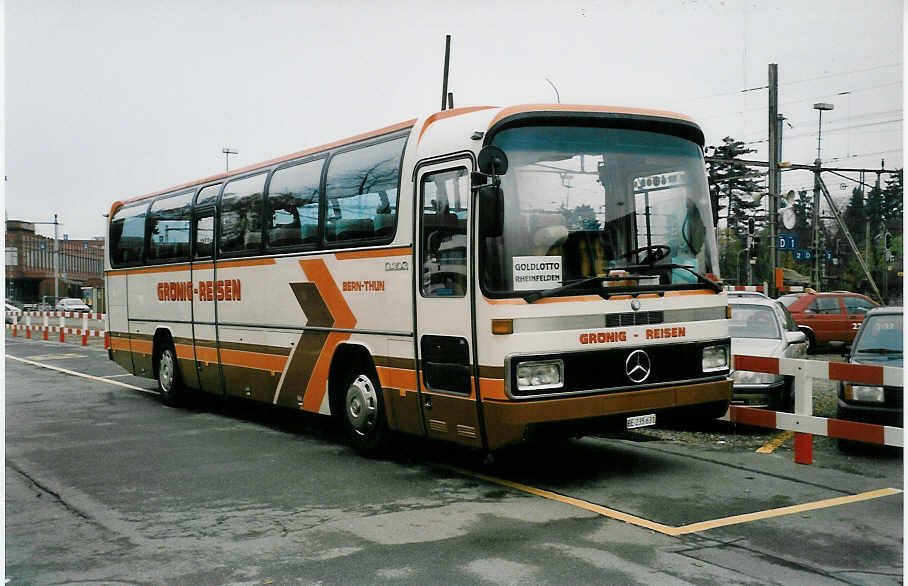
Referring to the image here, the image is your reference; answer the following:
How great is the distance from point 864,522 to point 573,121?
365cm

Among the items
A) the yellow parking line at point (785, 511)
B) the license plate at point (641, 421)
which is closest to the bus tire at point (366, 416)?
the license plate at point (641, 421)

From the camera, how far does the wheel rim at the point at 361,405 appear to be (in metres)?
8.84

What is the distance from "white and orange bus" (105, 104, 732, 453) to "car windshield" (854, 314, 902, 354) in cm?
225

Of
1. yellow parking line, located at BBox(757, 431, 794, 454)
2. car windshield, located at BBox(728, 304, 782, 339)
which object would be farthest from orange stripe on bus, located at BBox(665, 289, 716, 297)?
car windshield, located at BBox(728, 304, 782, 339)

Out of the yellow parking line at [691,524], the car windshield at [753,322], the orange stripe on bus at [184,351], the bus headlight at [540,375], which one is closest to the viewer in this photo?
the yellow parking line at [691,524]

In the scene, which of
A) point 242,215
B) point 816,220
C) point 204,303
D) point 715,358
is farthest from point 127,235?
point 816,220

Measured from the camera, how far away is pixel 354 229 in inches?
357

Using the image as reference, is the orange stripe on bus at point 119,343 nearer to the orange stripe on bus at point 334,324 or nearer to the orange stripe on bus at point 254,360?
the orange stripe on bus at point 254,360

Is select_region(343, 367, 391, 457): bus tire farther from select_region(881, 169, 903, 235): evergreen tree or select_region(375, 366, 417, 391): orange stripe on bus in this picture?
select_region(881, 169, 903, 235): evergreen tree

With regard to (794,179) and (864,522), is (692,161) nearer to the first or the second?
(864,522)

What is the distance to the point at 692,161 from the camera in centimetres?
814

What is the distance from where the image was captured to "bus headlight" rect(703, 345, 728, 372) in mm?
8016

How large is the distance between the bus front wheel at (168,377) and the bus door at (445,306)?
21.1 feet

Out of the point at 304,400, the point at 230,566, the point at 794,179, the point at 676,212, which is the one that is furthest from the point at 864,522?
the point at 794,179
